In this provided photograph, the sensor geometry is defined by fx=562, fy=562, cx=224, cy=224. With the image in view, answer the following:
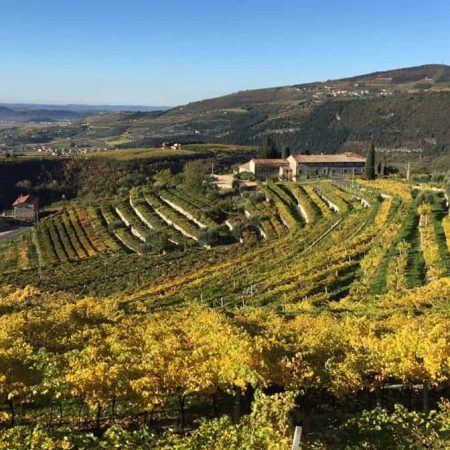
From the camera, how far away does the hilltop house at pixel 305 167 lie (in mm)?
118438

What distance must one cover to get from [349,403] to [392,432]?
24.6 ft

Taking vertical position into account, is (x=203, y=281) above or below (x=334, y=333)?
below

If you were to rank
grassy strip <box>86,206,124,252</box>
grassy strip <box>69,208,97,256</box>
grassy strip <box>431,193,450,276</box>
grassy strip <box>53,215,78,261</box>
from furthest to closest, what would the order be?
grassy strip <box>86,206,124,252</box> → grassy strip <box>69,208,97,256</box> → grassy strip <box>53,215,78,261</box> → grassy strip <box>431,193,450,276</box>

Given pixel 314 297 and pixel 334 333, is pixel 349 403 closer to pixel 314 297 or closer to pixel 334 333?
pixel 334 333

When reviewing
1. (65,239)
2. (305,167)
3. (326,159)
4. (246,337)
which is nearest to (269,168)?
(305,167)

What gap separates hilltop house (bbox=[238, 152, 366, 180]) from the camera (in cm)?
11844

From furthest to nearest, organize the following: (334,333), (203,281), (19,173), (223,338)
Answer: (19,173), (203,281), (334,333), (223,338)

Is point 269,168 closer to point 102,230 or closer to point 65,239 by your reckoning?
point 102,230

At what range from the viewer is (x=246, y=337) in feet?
68.2

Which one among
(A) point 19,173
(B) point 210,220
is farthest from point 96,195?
(B) point 210,220

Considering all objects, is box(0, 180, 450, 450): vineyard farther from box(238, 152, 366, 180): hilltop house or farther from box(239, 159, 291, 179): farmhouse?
box(239, 159, 291, 179): farmhouse

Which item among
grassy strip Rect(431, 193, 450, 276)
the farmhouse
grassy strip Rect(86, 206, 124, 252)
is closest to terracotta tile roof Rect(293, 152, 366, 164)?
the farmhouse

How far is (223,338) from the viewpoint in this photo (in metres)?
21.3

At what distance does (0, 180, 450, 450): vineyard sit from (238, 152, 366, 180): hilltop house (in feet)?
139
